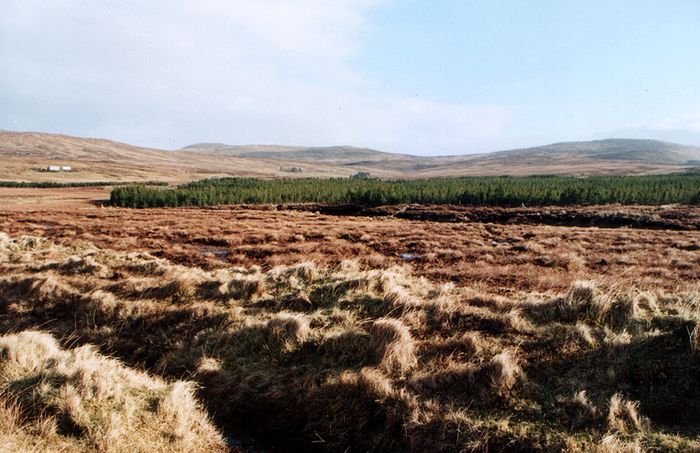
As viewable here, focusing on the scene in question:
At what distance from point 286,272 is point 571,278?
341 inches

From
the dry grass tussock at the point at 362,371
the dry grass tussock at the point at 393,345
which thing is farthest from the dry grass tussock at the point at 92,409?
the dry grass tussock at the point at 393,345

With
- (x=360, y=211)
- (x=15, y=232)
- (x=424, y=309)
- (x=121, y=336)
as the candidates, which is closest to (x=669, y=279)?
(x=424, y=309)

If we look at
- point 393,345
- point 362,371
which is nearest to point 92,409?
point 362,371

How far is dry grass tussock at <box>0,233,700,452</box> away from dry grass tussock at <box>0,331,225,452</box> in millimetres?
21

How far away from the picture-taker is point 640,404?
528cm

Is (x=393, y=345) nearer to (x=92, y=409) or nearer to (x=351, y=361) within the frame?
(x=351, y=361)

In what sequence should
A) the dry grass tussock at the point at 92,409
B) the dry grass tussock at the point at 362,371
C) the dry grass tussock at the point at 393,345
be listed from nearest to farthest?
the dry grass tussock at the point at 92,409 < the dry grass tussock at the point at 362,371 < the dry grass tussock at the point at 393,345

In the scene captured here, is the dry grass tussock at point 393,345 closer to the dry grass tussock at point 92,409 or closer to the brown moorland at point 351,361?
the brown moorland at point 351,361

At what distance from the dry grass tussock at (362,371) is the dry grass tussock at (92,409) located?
21 mm

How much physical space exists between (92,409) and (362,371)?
3680mm

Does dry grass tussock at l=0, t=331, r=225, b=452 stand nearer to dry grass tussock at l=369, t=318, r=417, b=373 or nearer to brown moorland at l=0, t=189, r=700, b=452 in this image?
brown moorland at l=0, t=189, r=700, b=452

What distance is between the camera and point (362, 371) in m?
6.23

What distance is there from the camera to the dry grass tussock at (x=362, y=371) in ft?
16.5

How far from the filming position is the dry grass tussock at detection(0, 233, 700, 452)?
16.5ft
